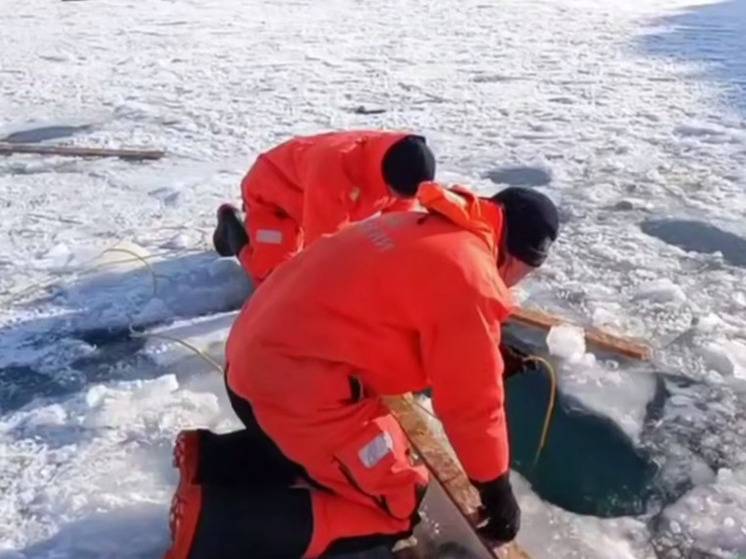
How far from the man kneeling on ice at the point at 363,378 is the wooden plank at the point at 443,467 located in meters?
0.08

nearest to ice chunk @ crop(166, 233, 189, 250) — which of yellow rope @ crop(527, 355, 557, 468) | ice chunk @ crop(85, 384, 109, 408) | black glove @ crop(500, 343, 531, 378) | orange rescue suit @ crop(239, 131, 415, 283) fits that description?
orange rescue suit @ crop(239, 131, 415, 283)

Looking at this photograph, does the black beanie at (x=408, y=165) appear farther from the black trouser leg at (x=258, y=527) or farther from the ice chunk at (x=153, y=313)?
the black trouser leg at (x=258, y=527)

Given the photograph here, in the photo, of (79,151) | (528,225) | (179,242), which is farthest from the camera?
(79,151)

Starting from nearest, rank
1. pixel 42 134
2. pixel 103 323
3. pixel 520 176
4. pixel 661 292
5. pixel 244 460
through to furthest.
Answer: pixel 244 460 → pixel 103 323 → pixel 661 292 → pixel 520 176 → pixel 42 134

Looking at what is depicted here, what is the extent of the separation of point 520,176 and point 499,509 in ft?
12.8

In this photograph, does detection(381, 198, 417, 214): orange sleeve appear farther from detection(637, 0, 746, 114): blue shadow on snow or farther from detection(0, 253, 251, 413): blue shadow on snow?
detection(637, 0, 746, 114): blue shadow on snow

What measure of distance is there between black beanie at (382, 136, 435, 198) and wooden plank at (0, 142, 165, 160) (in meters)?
3.09

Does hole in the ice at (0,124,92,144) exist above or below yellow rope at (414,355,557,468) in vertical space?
below

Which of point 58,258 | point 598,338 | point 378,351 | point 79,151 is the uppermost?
point 378,351

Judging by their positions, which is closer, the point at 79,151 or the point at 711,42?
the point at 79,151

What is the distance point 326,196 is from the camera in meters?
4.35

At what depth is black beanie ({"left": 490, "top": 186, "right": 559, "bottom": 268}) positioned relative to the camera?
2.79m

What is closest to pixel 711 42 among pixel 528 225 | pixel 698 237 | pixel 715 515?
pixel 698 237

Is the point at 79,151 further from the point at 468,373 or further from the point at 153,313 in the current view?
the point at 468,373
